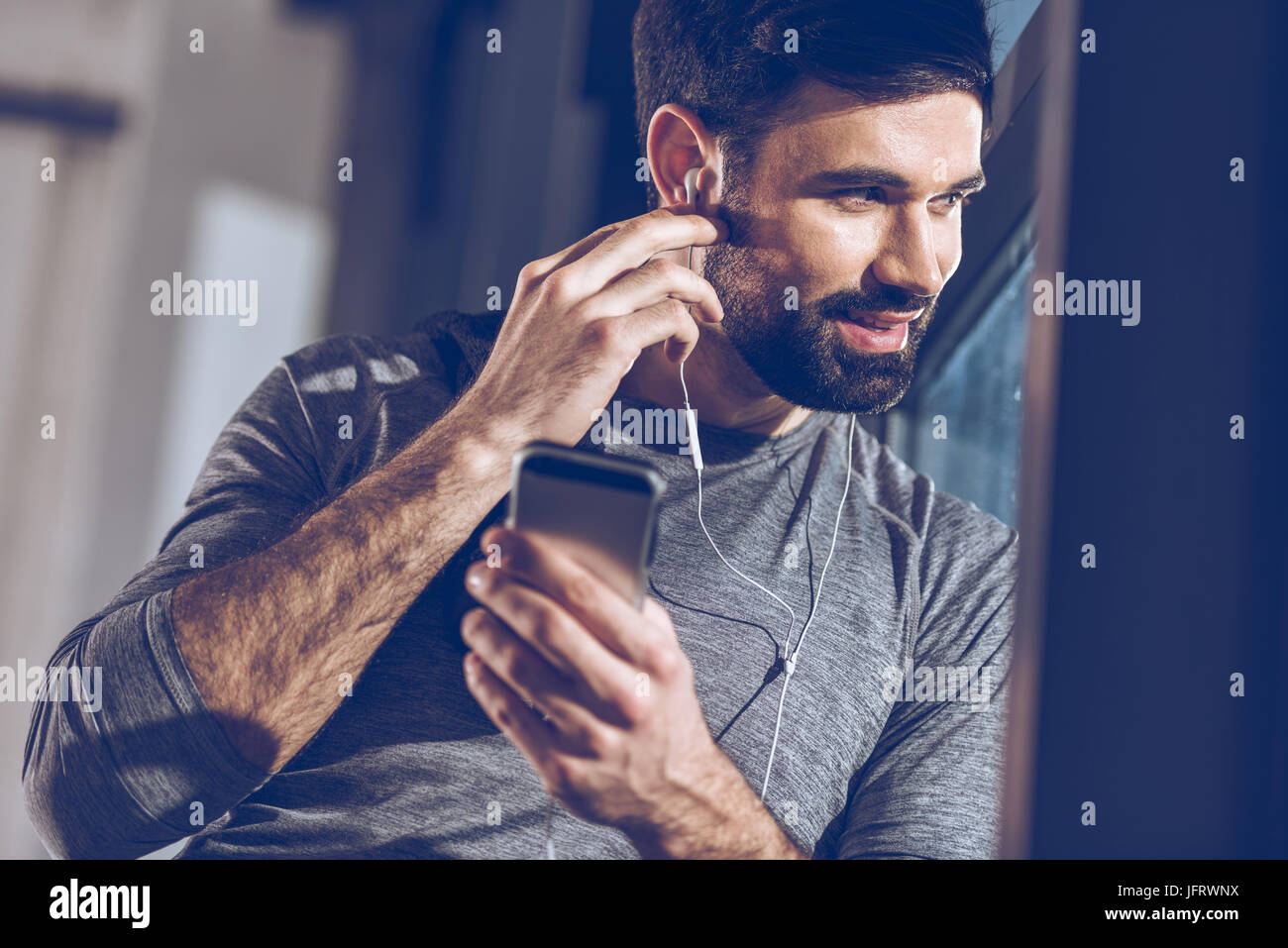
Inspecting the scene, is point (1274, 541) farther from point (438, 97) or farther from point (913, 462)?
point (438, 97)

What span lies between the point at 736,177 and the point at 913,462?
43cm

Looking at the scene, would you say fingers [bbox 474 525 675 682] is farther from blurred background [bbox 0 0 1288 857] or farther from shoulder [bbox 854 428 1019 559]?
shoulder [bbox 854 428 1019 559]

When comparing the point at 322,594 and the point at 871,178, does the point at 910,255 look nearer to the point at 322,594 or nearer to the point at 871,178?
the point at 871,178

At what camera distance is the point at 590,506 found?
0.66 metres

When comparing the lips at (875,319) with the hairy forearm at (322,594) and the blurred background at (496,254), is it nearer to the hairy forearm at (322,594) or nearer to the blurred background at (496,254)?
the blurred background at (496,254)

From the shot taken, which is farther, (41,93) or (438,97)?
(438,97)

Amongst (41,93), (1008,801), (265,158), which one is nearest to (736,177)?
(1008,801)

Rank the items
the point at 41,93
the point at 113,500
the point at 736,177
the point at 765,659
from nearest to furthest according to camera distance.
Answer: the point at 765,659 → the point at 736,177 → the point at 41,93 → the point at 113,500

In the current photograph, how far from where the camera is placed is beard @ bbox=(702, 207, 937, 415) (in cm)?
107

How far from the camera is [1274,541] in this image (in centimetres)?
57

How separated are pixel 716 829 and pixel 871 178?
678 mm

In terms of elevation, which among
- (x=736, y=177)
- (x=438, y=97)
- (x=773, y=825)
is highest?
(x=438, y=97)

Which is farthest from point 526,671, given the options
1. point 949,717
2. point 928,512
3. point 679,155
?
point 679,155

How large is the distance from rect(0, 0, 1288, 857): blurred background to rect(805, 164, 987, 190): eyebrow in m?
0.04
